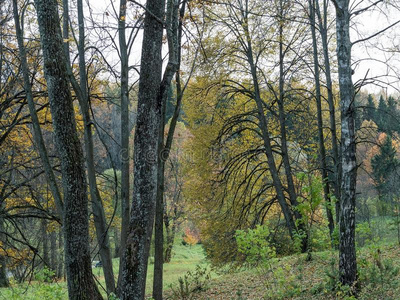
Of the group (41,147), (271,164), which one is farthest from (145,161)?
(271,164)

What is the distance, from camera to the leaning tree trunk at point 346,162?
551 centimetres

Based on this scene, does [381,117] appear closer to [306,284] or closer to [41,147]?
[306,284]

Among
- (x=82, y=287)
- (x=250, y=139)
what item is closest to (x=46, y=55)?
(x=82, y=287)

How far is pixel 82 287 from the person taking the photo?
4.19m

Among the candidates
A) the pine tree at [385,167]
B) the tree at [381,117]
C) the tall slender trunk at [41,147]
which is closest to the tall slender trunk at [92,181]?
the tall slender trunk at [41,147]

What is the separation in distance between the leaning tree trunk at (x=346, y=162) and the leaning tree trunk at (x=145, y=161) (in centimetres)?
294

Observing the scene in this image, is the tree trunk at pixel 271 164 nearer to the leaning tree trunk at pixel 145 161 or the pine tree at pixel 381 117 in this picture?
the pine tree at pixel 381 117

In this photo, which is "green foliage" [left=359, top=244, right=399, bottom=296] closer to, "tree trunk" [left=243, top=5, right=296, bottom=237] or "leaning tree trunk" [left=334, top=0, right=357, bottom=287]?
"leaning tree trunk" [left=334, top=0, right=357, bottom=287]

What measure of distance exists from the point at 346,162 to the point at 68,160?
3908mm

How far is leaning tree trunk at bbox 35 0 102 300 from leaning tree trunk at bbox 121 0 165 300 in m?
0.52

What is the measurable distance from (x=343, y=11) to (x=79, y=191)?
15.3ft

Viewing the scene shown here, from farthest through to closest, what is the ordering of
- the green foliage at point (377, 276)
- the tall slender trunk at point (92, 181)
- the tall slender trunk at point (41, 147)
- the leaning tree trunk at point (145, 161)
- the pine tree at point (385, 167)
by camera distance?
the pine tree at point (385, 167), the tall slender trunk at point (92, 181), the green foliage at point (377, 276), the tall slender trunk at point (41, 147), the leaning tree trunk at point (145, 161)

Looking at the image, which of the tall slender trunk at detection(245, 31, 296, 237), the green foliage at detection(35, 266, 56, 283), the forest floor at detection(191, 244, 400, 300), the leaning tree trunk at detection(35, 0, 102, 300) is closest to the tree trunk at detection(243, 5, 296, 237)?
the tall slender trunk at detection(245, 31, 296, 237)

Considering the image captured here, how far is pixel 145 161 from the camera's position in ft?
13.8
